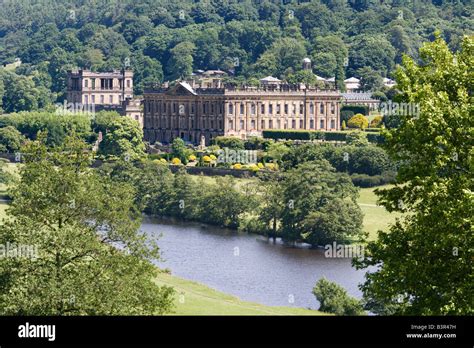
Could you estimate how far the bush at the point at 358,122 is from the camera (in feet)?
400

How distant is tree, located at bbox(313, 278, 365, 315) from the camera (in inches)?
1849

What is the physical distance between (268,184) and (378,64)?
301 ft

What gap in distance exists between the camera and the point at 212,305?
47.2 metres

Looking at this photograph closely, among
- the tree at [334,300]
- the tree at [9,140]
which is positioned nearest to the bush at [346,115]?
the tree at [9,140]

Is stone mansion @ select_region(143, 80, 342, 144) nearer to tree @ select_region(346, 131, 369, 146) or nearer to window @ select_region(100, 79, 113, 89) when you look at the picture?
tree @ select_region(346, 131, 369, 146)

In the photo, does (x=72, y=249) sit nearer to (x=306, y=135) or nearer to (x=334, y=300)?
(x=334, y=300)

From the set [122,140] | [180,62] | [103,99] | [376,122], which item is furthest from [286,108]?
[180,62]

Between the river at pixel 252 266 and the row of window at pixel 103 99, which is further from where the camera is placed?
the row of window at pixel 103 99

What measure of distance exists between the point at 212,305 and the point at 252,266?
13.6 meters

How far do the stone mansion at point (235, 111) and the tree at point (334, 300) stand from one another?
232 ft

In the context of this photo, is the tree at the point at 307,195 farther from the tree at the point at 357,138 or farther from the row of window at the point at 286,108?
the row of window at the point at 286,108

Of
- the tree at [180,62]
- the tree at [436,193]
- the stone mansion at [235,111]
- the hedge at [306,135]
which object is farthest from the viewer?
the tree at [180,62]

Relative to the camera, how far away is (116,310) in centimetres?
2981
